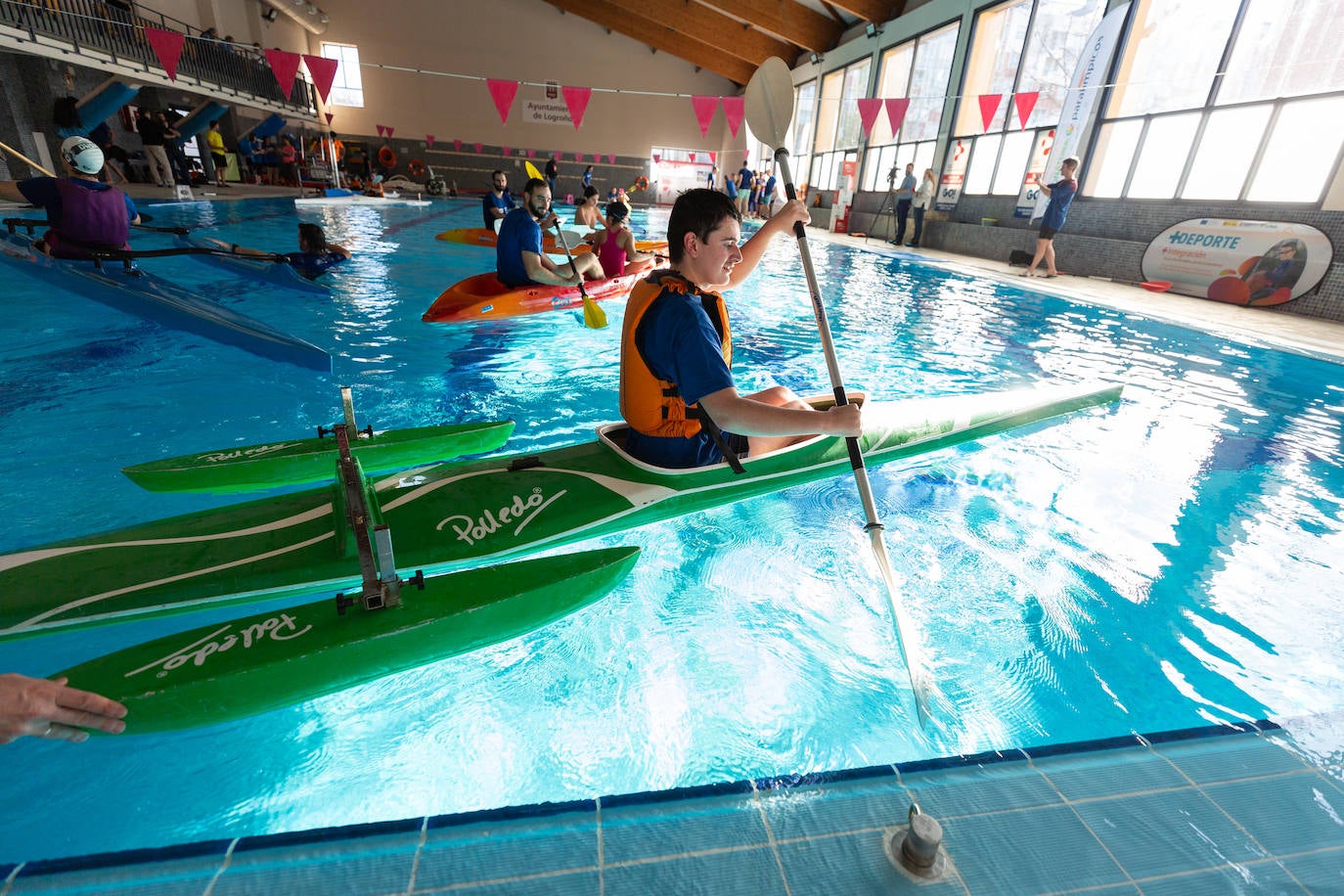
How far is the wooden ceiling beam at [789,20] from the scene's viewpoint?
2002 centimetres

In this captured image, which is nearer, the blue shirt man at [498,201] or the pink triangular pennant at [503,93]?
the blue shirt man at [498,201]

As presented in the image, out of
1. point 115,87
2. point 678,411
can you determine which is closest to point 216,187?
point 115,87

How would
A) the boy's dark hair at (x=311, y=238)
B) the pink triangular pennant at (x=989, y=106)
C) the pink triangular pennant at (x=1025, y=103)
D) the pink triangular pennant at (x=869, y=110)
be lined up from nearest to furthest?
the boy's dark hair at (x=311, y=238) → the pink triangular pennant at (x=1025, y=103) → the pink triangular pennant at (x=989, y=106) → the pink triangular pennant at (x=869, y=110)

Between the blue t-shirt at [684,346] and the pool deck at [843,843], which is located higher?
the blue t-shirt at [684,346]

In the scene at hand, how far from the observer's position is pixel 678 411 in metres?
2.50

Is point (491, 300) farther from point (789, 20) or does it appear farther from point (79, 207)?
point (789, 20)

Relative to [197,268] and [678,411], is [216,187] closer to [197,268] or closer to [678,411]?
[197,268]

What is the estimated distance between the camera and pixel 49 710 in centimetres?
121

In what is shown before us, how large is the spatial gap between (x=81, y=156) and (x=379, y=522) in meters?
5.71

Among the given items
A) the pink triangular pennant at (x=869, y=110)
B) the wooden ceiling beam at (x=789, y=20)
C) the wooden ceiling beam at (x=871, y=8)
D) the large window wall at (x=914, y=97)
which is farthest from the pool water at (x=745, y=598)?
the wooden ceiling beam at (x=789, y=20)

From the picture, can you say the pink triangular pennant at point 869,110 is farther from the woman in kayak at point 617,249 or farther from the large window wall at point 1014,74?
the woman in kayak at point 617,249

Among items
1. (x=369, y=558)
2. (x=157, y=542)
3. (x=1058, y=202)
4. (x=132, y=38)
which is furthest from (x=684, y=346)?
(x=132, y=38)

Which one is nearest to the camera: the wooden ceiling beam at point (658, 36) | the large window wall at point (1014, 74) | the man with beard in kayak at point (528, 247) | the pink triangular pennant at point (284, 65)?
the man with beard in kayak at point (528, 247)

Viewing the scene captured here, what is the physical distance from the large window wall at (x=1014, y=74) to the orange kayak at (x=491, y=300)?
11.9m
